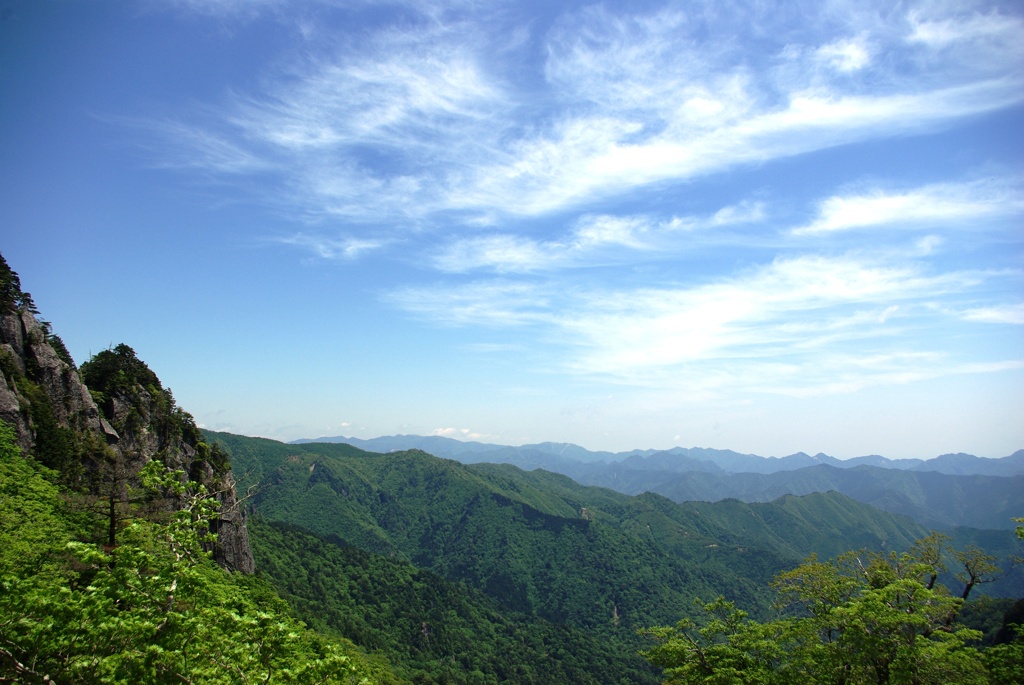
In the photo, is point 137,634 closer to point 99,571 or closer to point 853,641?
point 99,571

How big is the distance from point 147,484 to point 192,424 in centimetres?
6545

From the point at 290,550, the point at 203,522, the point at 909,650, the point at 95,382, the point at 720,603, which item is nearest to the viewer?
the point at 203,522

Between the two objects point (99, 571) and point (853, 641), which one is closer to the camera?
point (99, 571)

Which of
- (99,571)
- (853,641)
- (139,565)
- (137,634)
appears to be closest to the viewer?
(137,634)

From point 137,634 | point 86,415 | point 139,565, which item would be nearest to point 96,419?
point 86,415

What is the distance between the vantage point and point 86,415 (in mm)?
51875

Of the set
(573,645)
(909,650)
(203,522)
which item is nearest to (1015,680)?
(909,650)

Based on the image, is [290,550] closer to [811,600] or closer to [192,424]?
[192,424]

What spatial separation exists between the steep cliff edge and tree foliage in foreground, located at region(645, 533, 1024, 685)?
25.8 meters

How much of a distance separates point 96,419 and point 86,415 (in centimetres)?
154

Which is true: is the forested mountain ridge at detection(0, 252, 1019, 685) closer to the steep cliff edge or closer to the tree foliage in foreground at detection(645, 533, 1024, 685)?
the steep cliff edge

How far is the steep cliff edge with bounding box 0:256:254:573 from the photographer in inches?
1646

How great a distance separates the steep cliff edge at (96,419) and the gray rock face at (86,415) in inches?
3.7

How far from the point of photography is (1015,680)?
18.7 metres
